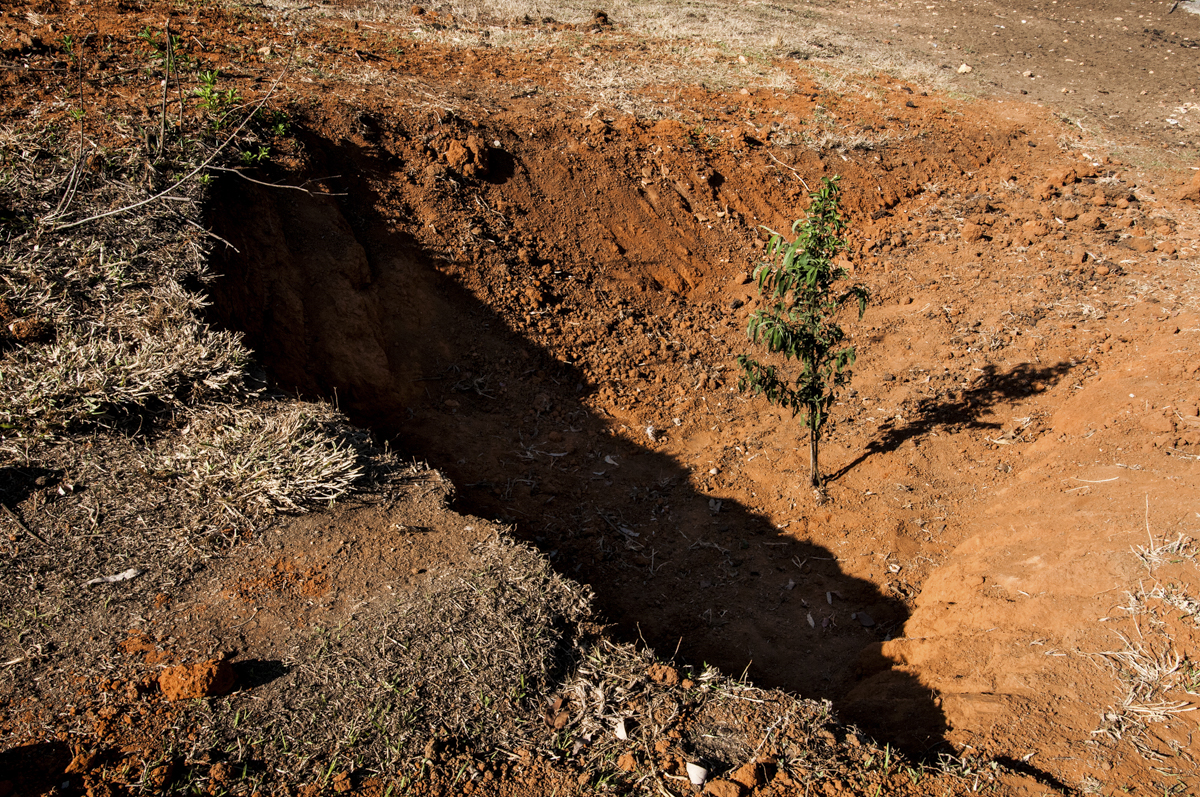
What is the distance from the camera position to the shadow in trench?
4.17 metres

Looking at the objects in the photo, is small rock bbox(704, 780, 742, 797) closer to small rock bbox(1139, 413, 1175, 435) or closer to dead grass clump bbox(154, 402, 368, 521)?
dead grass clump bbox(154, 402, 368, 521)

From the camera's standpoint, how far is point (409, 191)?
611 cm

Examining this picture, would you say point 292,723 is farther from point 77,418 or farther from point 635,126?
point 635,126

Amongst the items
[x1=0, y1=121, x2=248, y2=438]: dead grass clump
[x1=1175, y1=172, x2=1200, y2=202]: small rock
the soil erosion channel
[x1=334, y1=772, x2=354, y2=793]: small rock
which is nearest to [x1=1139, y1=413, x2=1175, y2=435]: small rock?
the soil erosion channel

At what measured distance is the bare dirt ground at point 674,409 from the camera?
8.43 feet

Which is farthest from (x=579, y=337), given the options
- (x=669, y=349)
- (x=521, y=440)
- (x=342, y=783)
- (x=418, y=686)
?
(x=342, y=783)

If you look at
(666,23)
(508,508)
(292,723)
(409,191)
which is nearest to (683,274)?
(409,191)

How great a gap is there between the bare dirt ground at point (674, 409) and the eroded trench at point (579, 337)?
0.03m

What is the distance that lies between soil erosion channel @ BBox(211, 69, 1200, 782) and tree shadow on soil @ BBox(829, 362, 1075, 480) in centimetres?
2

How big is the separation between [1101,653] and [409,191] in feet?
18.9

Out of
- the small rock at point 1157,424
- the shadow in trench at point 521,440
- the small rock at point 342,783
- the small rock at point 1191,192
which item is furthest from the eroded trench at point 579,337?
the small rock at point 1191,192

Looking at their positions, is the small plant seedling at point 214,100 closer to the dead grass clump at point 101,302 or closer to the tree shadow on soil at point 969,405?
the dead grass clump at point 101,302

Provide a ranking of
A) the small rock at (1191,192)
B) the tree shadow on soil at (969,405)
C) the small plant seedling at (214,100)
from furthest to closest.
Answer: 1. the small rock at (1191,192)
2. the tree shadow on soil at (969,405)
3. the small plant seedling at (214,100)

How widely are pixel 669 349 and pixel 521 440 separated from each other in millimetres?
1748
